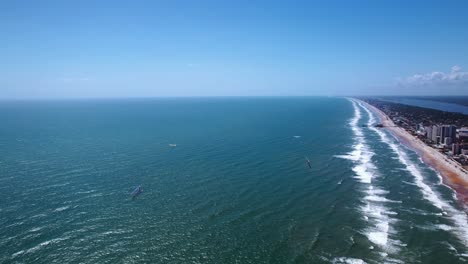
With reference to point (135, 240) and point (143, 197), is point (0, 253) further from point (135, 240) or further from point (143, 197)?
point (143, 197)

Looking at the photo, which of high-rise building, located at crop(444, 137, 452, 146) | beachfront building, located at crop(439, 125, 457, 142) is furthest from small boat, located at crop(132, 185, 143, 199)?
beachfront building, located at crop(439, 125, 457, 142)

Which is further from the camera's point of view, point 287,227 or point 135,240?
point 287,227

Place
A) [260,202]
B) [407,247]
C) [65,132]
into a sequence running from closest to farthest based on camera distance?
[407,247] → [260,202] → [65,132]

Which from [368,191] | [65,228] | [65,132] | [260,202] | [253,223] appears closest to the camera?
[65,228]

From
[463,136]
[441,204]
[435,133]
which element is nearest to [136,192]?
[441,204]

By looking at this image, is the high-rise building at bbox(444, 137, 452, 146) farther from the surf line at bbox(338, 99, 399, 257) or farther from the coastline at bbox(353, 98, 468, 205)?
the surf line at bbox(338, 99, 399, 257)

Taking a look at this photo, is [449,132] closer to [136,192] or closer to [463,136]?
[463,136]

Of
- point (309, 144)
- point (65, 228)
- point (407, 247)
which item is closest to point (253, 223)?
point (407, 247)
